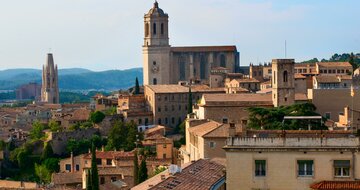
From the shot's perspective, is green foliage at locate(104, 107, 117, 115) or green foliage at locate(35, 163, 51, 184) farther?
green foliage at locate(104, 107, 117, 115)

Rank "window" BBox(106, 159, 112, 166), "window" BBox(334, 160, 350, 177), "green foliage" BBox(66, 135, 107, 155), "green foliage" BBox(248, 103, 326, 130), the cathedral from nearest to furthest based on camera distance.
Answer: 1. "window" BBox(334, 160, 350, 177)
2. "green foliage" BBox(248, 103, 326, 130)
3. "window" BBox(106, 159, 112, 166)
4. "green foliage" BBox(66, 135, 107, 155)
5. the cathedral

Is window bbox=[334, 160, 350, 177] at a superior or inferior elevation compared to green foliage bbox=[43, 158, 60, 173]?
superior

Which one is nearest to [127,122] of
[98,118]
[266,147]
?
[98,118]

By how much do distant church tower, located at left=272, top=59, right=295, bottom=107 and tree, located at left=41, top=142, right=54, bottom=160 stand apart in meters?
24.1

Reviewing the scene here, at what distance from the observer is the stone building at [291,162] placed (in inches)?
824

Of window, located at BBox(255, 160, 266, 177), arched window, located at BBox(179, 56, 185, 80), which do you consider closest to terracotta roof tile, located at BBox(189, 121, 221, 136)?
window, located at BBox(255, 160, 266, 177)

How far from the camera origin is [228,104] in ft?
196

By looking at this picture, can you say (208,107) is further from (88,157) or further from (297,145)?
(297,145)

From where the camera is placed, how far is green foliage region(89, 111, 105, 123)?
8425 cm

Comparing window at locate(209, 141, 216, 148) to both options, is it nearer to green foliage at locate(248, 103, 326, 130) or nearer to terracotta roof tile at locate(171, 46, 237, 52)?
green foliage at locate(248, 103, 326, 130)

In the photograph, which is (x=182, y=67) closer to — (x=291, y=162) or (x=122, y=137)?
(x=122, y=137)

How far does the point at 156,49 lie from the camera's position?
110688 mm

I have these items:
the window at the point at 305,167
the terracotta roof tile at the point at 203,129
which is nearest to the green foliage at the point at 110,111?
the terracotta roof tile at the point at 203,129

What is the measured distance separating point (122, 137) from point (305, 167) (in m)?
53.2
